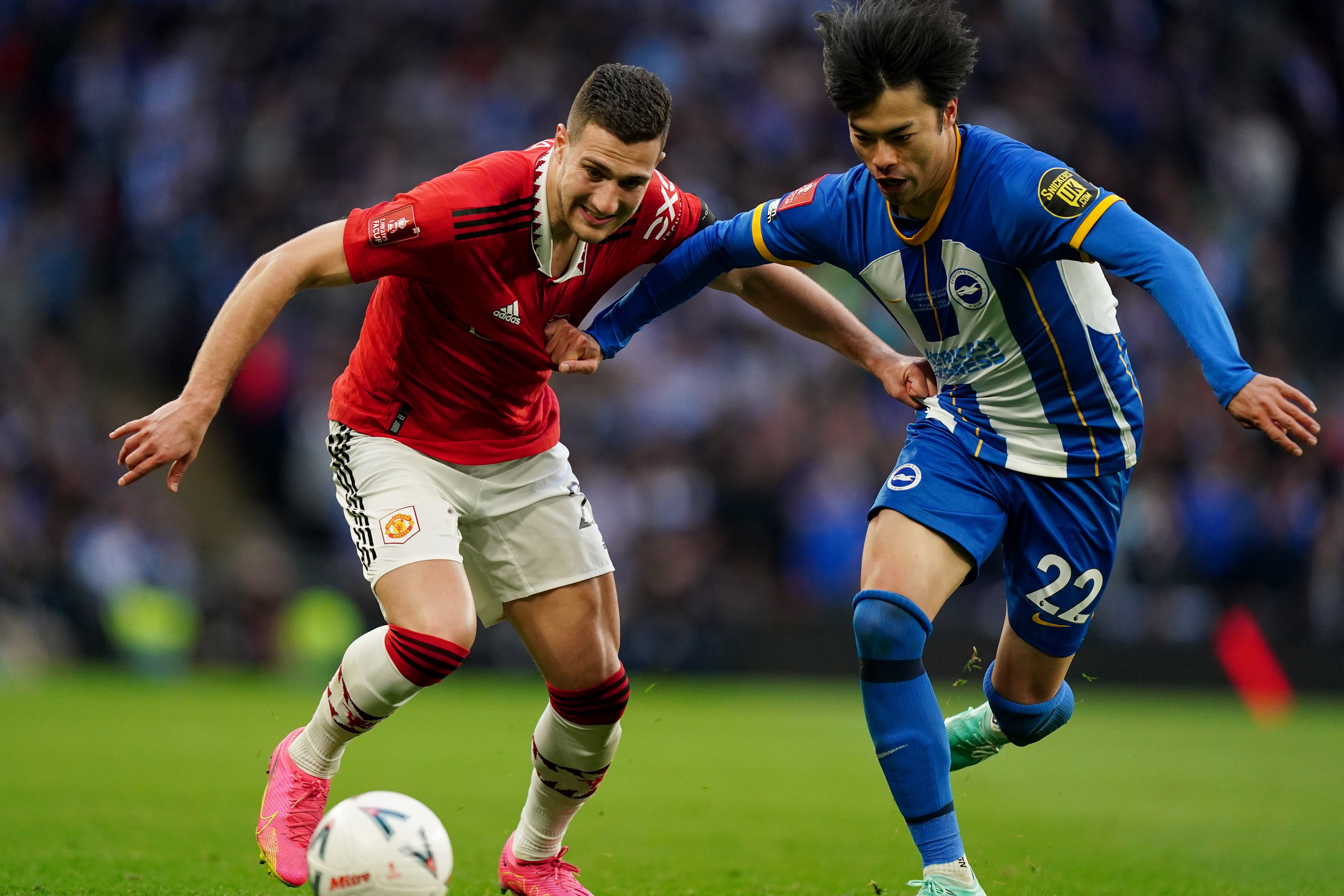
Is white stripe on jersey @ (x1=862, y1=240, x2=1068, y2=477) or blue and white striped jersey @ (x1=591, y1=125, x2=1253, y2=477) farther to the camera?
white stripe on jersey @ (x1=862, y1=240, x2=1068, y2=477)

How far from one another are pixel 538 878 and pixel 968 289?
2581mm

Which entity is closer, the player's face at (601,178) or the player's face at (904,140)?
the player's face at (904,140)

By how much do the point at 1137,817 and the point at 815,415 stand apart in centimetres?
769

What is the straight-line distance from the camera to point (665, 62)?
1702 cm

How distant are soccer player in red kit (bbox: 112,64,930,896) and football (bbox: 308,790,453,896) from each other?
0.61 m

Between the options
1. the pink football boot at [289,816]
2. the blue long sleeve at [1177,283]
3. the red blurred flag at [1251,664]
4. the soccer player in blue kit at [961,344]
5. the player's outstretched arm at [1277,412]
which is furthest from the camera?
the red blurred flag at [1251,664]

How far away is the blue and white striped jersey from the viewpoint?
4.34 m

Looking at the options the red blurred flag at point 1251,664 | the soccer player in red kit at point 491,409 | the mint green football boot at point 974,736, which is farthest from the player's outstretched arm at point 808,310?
the red blurred flag at point 1251,664

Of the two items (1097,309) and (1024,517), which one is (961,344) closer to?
(1097,309)

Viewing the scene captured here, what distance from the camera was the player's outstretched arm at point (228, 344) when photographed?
412 cm

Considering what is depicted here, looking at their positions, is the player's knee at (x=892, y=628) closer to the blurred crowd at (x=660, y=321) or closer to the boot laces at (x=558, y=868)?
the boot laces at (x=558, y=868)

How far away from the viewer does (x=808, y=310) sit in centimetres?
538

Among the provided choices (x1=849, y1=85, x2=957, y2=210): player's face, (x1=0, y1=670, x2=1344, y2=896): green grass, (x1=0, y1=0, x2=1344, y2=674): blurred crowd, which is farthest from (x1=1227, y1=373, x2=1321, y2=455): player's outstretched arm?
(x1=0, y1=0, x2=1344, y2=674): blurred crowd

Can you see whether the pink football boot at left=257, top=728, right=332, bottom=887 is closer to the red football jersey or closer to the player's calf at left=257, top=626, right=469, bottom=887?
the player's calf at left=257, top=626, right=469, bottom=887
